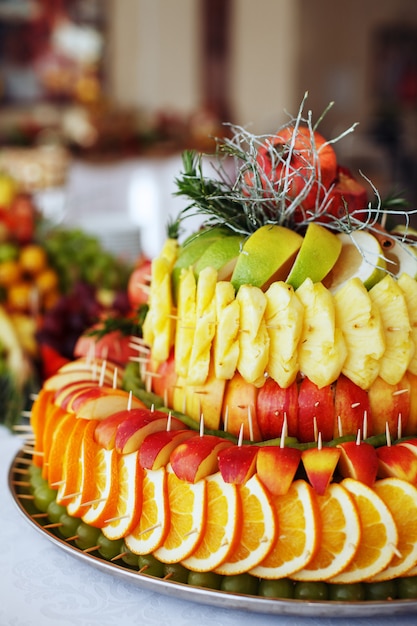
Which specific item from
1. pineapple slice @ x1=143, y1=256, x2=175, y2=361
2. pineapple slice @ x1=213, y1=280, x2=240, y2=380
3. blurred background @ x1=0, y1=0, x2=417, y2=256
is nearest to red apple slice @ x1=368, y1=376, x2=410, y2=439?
pineapple slice @ x1=213, y1=280, x2=240, y2=380

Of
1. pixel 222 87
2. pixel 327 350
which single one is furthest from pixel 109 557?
pixel 222 87

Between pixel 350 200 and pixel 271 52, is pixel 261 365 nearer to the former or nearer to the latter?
pixel 350 200

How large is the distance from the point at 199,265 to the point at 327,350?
24 centimetres

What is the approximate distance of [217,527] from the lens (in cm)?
87

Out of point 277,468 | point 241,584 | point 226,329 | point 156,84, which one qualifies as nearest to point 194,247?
point 226,329

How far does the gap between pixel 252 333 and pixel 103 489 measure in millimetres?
285

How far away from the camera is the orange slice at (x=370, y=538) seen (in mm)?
841

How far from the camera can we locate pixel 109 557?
0.94 metres

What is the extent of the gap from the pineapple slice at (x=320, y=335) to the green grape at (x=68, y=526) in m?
0.39

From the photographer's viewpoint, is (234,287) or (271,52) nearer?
(234,287)

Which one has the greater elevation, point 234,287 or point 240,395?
point 234,287

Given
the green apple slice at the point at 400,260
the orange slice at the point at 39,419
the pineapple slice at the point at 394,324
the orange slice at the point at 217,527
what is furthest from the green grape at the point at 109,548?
the green apple slice at the point at 400,260

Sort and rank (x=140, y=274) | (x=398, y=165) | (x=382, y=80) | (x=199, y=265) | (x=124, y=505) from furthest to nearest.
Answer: (x=382, y=80)
(x=398, y=165)
(x=140, y=274)
(x=199, y=265)
(x=124, y=505)

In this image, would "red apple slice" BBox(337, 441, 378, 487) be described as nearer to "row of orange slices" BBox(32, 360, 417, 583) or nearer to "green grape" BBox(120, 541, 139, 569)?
"row of orange slices" BBox(32, 360, 417, 583)
